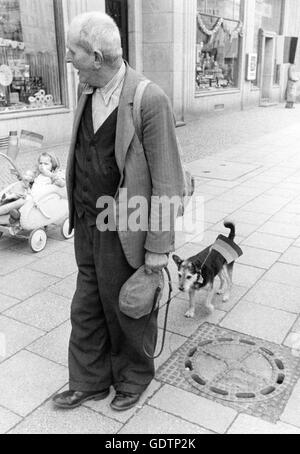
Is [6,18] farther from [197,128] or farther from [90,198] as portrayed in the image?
[90,198]

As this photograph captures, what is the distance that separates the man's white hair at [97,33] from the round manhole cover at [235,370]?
1910 millimetres

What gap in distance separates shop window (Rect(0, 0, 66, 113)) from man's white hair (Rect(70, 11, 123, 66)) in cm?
797

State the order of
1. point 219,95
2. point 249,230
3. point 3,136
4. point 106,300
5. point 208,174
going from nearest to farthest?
point 106,300
point 249,230
point 208,174
point 3,136
point 219,95

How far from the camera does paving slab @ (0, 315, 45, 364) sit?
3262 millimetres

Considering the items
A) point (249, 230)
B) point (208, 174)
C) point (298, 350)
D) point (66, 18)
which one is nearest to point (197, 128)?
point (66, 18)

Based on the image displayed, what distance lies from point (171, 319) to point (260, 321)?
0.65 m

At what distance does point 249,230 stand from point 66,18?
6959 mm

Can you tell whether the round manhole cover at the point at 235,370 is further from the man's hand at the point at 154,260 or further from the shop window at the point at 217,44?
the shop window at the point at 217,44

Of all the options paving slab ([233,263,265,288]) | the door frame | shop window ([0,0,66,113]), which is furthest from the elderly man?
the door frame

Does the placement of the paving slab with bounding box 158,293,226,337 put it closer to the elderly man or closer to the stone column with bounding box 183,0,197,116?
the elderly man

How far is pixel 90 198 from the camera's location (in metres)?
2.50

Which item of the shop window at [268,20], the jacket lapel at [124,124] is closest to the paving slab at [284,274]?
the jacket lapel at [124,124]

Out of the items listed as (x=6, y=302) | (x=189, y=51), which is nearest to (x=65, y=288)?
(x=6, y=302)

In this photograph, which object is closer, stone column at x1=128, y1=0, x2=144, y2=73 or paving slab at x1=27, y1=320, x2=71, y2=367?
paving slab at x1=27, y1=320, x2=71, y2=367
